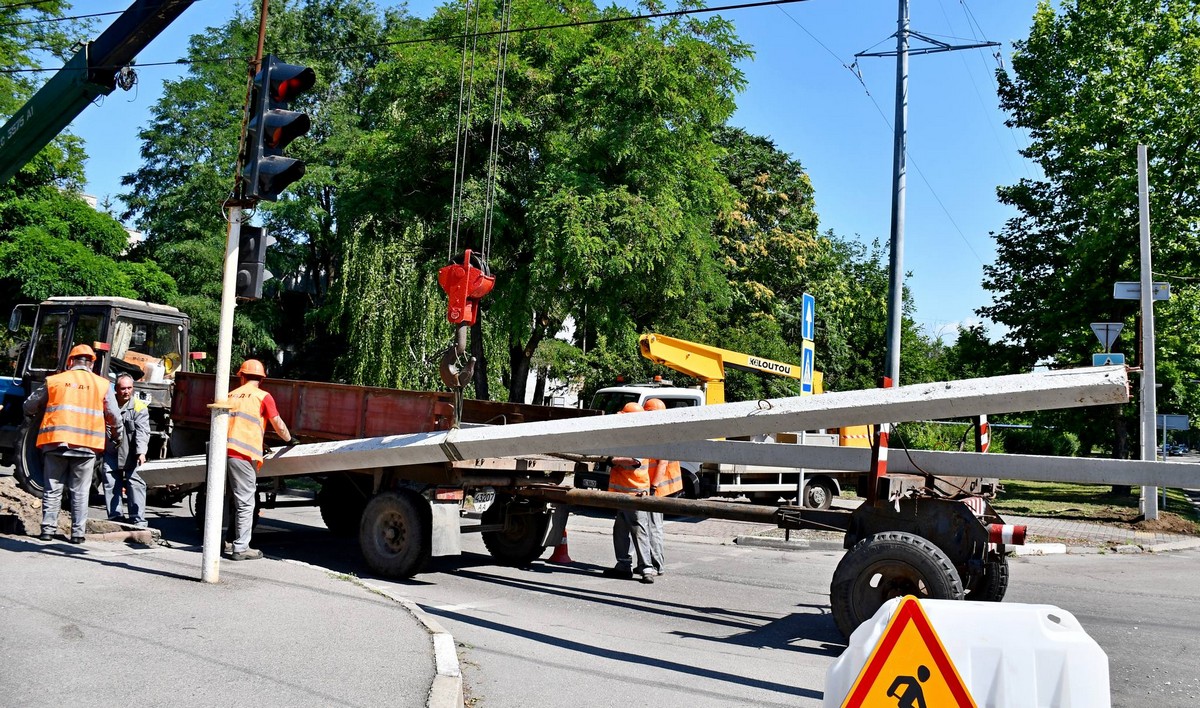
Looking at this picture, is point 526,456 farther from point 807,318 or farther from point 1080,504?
point 1080,504

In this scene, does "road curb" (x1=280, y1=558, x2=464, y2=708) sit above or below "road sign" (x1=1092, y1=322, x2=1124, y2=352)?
below

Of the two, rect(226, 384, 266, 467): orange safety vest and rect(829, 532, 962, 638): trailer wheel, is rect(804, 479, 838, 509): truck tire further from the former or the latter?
rect(226, 384, 266, 467): orange safety vest

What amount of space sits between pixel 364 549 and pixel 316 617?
9.27ft

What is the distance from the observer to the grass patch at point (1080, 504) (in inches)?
759

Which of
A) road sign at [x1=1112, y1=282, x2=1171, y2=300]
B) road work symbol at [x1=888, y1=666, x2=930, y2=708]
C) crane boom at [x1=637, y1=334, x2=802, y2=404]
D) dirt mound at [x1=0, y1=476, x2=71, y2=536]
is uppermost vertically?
road sign at [x1=1112, y1=282, x2=1171, y2=300]

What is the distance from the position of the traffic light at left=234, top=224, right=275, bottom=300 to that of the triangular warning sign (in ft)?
20.7

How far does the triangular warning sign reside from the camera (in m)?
2.97

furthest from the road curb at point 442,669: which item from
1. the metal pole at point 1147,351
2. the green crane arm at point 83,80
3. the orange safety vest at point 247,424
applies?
the metal pole at point 1147,351

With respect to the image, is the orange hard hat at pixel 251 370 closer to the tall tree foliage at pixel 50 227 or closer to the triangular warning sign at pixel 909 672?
the triangular warning sign at pixel 909 672

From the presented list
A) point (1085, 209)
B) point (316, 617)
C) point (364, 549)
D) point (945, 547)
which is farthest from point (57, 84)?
point (1085, 209)

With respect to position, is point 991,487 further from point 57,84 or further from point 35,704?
point 57,84

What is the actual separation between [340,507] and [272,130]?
562 centimetres

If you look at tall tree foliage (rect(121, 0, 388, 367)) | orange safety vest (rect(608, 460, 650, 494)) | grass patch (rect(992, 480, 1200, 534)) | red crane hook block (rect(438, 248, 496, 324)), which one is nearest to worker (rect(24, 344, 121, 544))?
red crane hook block (rect(438, 248, 496, 324))

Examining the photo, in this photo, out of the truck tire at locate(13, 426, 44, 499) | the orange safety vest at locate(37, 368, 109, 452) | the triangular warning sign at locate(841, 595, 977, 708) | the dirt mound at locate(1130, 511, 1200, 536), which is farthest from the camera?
the dirt mound at locate(1130, 511, 1200, 536)
